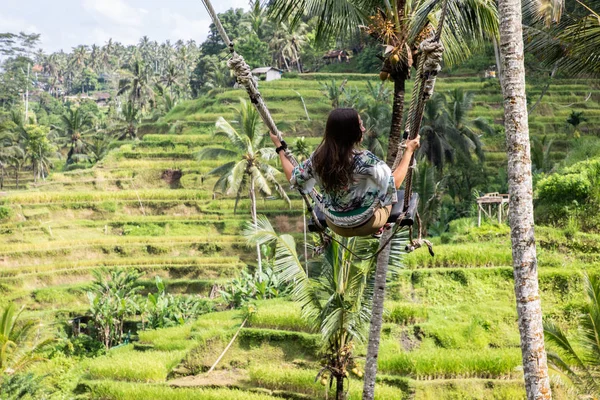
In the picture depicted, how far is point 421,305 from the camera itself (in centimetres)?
1366

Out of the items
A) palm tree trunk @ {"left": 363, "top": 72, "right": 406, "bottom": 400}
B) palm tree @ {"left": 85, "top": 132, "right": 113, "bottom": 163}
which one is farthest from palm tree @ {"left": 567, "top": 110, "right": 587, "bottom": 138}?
palm tree @ {"left": 85, "top": 132, "right": 113, "bottom": 163}

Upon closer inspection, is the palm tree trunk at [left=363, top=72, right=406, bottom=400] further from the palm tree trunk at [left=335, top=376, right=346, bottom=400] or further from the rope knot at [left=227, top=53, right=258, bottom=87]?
the rope knot at [left=227, top=53, right=258, bottom=87]

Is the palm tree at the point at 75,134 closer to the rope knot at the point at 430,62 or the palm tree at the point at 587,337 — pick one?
the palm tree at the point at 587,337

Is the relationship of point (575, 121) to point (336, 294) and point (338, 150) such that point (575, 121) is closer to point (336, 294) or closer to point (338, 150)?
point (336, 294)

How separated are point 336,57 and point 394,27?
45.6 metres

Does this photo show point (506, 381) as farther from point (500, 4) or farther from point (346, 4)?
point (500, 4)

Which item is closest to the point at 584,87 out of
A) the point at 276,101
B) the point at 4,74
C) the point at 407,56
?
the point at 276,101

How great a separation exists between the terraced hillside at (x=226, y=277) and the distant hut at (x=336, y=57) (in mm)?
15523

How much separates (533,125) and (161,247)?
18.8 m

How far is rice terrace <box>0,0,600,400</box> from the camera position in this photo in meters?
5.08

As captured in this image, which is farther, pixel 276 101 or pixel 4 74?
pixel 4 74

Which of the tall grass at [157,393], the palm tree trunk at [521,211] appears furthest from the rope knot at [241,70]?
the tall grass at [157,393]

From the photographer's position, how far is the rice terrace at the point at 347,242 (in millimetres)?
5082

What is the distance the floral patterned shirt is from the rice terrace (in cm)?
1
